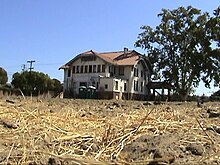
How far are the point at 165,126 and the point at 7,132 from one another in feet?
6.06

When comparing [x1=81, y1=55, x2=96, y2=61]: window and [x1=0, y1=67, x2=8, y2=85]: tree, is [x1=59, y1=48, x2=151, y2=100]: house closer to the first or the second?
[x1=81, y1=55, x2=96, y2=61]: window

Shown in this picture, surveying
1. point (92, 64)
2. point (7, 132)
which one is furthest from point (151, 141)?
point (92, 64)

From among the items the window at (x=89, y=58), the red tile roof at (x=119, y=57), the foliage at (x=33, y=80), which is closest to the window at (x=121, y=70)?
the red tile roof at (x=119, y=57)

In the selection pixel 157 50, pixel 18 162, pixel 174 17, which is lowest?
pixel 18 162

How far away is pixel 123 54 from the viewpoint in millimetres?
55375

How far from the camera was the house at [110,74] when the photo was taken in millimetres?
50625

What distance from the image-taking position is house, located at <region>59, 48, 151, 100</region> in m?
50.6

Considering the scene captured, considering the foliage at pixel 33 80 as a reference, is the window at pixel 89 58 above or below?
above

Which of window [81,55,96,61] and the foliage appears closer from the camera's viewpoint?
window [81,55,96,61]

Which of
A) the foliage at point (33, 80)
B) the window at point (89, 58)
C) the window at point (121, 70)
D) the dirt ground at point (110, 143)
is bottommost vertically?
the dirt ground at point (110, 143)

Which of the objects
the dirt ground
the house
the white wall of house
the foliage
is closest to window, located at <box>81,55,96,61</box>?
the house

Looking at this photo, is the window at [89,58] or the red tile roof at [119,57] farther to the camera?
the window at [89,58]

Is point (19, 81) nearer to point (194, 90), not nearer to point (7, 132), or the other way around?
point (194, 90)

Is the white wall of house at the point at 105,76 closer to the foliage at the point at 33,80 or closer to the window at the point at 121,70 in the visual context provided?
the window at the point at 121,70
